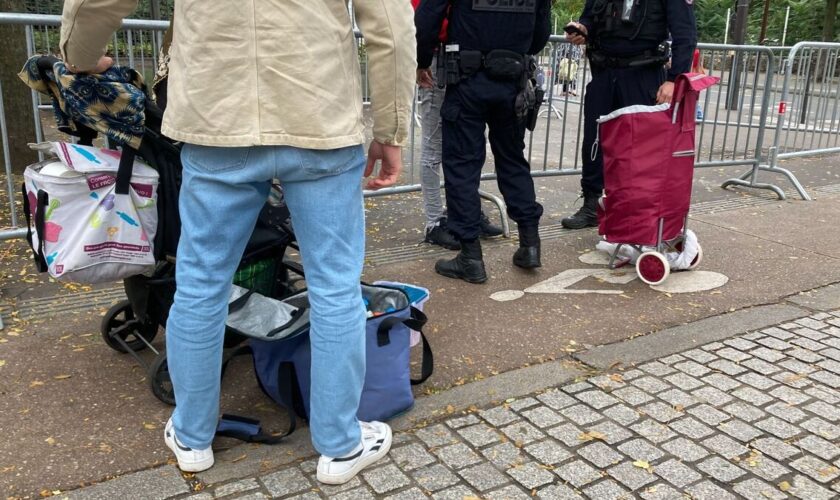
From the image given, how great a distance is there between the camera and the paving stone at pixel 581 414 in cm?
296

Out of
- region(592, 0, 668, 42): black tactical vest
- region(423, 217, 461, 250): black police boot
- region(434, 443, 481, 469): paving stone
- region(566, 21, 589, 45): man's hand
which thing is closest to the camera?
region(434, 443, 481, 469): paving stone

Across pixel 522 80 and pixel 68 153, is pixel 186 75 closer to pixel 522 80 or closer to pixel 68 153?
pixel 68 153

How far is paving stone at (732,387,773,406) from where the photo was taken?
3.15m

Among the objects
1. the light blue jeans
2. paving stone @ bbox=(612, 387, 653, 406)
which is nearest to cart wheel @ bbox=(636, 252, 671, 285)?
paving stone @ bbox=(612, 387, 653, 406)

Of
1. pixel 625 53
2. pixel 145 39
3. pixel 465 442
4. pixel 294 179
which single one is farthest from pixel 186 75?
pixel 625 53

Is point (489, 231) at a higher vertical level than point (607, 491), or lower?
higher

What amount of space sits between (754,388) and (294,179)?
2.16 metres

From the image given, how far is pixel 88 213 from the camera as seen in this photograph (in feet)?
9.01

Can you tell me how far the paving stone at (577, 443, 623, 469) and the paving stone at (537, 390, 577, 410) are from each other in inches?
11.6

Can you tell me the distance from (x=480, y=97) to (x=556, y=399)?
5.95 ft

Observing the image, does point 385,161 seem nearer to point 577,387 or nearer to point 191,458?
point 191,458

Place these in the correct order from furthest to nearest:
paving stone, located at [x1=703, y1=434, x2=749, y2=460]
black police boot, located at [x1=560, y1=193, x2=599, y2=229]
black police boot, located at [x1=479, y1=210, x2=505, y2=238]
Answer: black police boot, located at [x1=560, y1=193, x2=599, y2=229], black police boot, located at [x1=479, y1=210, x2=505, y2=238], paving stone, located at [x1=703, y1=434, x2=749, y2=460]

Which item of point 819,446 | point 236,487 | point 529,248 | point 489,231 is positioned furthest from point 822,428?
point 489,231

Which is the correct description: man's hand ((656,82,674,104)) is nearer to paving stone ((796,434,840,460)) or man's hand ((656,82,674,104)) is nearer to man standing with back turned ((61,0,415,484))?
paving stone ((796,434,840,460))
